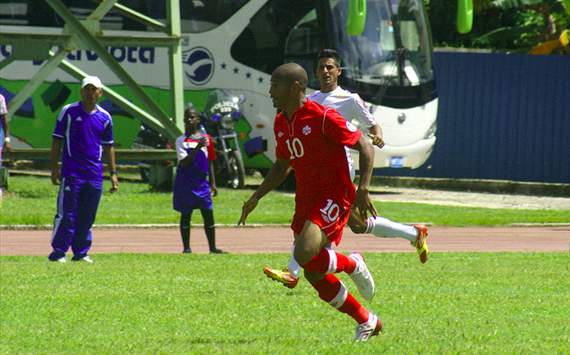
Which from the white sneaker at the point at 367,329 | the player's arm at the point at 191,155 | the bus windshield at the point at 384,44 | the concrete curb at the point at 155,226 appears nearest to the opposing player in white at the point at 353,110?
the white sneaker at the point at 367,329

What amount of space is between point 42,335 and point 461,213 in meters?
14.5

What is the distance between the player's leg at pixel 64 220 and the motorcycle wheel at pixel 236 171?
1190 cm

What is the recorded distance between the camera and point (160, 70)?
95.3ft

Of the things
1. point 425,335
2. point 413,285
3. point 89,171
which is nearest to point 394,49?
point 89,171

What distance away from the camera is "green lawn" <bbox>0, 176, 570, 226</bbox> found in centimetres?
2161

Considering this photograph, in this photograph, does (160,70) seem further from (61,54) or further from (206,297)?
(206,297)

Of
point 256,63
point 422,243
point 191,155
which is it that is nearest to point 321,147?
point 422,243

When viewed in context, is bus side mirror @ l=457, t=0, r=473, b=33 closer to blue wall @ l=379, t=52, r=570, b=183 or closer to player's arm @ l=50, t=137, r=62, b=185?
blue wall @ l=379, t=52, r=570, b=183

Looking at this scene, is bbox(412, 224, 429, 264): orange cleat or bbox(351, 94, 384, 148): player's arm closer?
bbox(412, 224, 429, 264): orange cleat

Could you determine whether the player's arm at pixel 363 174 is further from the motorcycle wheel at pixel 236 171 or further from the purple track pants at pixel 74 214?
the motorcycle wheel at pixel 236 171

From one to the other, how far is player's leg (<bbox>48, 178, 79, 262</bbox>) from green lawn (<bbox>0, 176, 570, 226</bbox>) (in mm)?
5644

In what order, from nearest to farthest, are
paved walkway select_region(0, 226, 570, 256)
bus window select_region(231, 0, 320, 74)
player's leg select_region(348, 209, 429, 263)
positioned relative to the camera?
player's leg select_region(348, 209, 429, 263) → paved walkway select_region(0, 226, 570, 256) → bus window select_region(231, 0, 320, 74)

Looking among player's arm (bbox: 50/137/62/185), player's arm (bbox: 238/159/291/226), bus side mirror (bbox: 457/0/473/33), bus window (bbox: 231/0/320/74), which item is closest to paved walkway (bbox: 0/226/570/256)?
player's arm (bbox: 50/137/62/185)

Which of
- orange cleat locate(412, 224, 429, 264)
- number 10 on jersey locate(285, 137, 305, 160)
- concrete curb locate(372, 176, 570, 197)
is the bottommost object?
concrete curb locate(372, 176, 570, 197)
